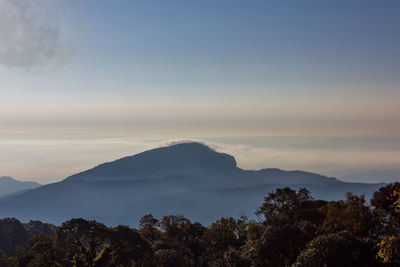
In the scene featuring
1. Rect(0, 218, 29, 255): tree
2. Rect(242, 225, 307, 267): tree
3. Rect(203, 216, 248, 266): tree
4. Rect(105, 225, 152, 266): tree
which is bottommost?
Rect(0, 218, 29, 255): tree

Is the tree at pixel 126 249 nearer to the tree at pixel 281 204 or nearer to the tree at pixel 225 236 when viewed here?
the tree at pixel 225 236

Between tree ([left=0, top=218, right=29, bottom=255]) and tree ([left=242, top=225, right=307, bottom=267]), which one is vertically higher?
tree ([left=242, top=225, right=307, bottom=267])

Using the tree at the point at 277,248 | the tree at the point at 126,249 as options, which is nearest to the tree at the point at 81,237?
the tree at the point at 126,249

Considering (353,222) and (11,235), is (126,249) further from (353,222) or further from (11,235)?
A: (11,235)

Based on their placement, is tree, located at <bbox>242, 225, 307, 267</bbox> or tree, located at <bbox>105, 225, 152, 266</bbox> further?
tree, located at <bbox>105, 225, 152, 266</bbox>

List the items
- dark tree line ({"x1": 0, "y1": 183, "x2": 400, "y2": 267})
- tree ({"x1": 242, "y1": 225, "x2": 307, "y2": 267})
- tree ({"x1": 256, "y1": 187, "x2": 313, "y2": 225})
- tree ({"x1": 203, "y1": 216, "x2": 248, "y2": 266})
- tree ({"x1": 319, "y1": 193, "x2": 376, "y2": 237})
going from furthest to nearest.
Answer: tree ({"x1": 256, "y1": 187, "x2": 313, "y2": 225}) → tree ({"x1": 203, "y1": 216, "x2": 248, "y2": 266}) → tree ({"x1": 319, "y1": 193, "x2": 376, "y2": 237}) → tree ({"x1": 242, "y1": 225, "x2": 307, "y2": 267}) → dark tree line ({"x1": 0, "y1": 183, "x2": 400, "y2": 267})

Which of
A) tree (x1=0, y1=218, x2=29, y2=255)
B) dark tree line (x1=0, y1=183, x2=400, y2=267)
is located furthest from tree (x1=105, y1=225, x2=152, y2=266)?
tree (x1=0, y1=218, x2=29, y2=255)

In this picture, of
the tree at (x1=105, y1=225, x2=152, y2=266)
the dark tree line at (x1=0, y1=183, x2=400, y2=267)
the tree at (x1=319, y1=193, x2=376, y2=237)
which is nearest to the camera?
the dark tree line at (x1=0, y1=183, x2=400, y2=267)

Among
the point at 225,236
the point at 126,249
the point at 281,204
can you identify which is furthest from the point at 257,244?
the point at 281,204

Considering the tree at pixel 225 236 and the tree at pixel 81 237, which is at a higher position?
the tree at pixel 81 237

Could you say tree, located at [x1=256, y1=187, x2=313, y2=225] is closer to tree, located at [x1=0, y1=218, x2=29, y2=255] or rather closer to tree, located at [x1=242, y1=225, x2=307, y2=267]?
tree, located at [x1=242, y1=225, x2=307, y2=267]

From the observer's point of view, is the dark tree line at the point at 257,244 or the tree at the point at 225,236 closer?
the dark tree line at the point at 257,244
